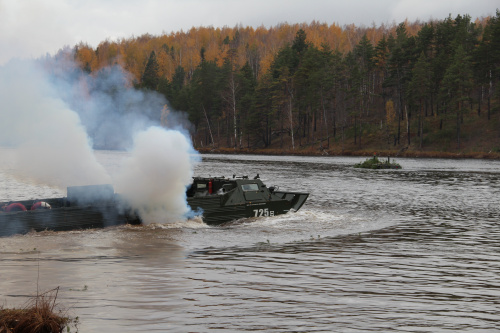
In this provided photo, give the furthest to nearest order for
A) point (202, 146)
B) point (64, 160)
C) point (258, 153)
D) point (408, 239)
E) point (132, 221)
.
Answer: point (202, 146) < point (258, 153) < point (64, 160) < point (132, 221) < point (408, 239)

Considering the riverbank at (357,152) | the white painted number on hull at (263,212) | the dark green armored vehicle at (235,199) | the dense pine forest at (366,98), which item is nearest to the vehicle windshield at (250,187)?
the dark green armored vehicle at (235,199)

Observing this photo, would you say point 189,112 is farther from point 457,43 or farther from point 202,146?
point 457,43

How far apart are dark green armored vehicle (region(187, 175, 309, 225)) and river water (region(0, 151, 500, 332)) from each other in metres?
0.68

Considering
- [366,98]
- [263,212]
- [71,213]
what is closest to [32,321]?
[71,213]

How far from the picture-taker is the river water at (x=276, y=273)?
447 inches

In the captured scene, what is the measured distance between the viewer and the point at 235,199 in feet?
91.2

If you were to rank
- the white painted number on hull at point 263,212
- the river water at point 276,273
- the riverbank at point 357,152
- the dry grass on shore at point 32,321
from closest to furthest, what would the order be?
the dry grass on shore at point 32,321 < the river water at point 276,273 < the white painted number on hull at point 263,212 < the riverbank at point 357,152

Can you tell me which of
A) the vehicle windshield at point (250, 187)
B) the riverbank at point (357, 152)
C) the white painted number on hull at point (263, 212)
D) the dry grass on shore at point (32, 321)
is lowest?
the white painted number on hull at point (263, 212)

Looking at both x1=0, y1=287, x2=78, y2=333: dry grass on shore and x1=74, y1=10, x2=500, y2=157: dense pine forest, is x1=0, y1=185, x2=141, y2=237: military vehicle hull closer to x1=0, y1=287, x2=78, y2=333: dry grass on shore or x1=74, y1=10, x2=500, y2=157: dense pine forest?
x1=0, y1=287, x2=78, y2=333: dry grass on shore

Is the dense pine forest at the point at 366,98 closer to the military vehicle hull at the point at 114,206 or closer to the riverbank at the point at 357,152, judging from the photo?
the riverbank at the point at 357,152

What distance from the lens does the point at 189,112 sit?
390 ft

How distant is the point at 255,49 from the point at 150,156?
169766 millimetres

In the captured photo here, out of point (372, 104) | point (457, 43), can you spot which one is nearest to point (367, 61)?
point (372, 104)

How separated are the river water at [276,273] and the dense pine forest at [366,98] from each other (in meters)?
69.1
